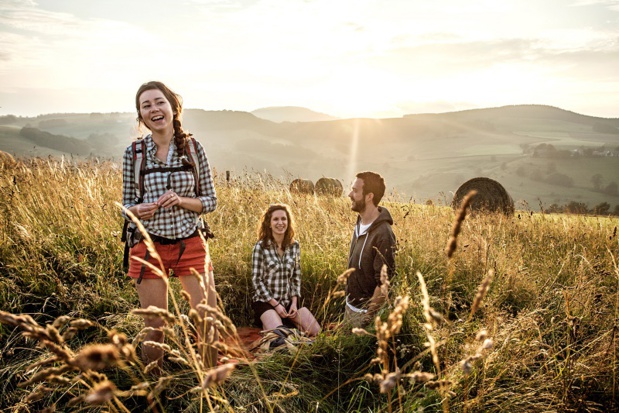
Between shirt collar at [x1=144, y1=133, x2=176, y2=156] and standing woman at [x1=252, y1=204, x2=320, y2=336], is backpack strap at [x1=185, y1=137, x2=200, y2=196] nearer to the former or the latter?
shirt collar at [x1=144, y1=133, x2=176, y2=156]

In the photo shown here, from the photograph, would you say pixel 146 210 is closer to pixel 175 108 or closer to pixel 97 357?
pixel 175 108

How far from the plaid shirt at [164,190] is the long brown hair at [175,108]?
0.19ft

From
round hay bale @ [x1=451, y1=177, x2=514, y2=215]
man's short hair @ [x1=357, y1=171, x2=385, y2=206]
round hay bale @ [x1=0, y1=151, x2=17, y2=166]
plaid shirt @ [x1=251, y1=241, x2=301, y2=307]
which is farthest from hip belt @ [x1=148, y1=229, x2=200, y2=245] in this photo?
round hay bale @ [x1=451, y1=177, x2=514, y2=215]

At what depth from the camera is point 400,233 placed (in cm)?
514

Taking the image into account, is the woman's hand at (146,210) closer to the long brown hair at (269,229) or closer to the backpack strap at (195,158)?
the backpack strap at (195,158)

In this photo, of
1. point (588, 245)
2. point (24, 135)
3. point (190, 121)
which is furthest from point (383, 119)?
point (588, 245)

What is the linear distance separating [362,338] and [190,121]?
86.7 meters

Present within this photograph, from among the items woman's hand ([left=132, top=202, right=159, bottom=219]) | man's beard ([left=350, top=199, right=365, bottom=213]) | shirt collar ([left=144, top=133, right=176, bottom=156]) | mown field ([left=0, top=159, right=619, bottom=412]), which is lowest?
mown field ([left=0, top=159, right=619, bottom=412])

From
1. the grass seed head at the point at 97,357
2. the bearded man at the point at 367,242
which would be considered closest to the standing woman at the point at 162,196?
the bearded man at the point at 367,242

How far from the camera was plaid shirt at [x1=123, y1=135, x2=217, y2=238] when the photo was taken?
266cm

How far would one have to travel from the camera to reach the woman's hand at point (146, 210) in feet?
8.26

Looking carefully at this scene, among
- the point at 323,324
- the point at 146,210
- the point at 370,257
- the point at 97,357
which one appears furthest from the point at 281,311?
the point at 97,357

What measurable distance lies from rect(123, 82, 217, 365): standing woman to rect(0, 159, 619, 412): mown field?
33cm

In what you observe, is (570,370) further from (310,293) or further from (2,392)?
(2,392)
